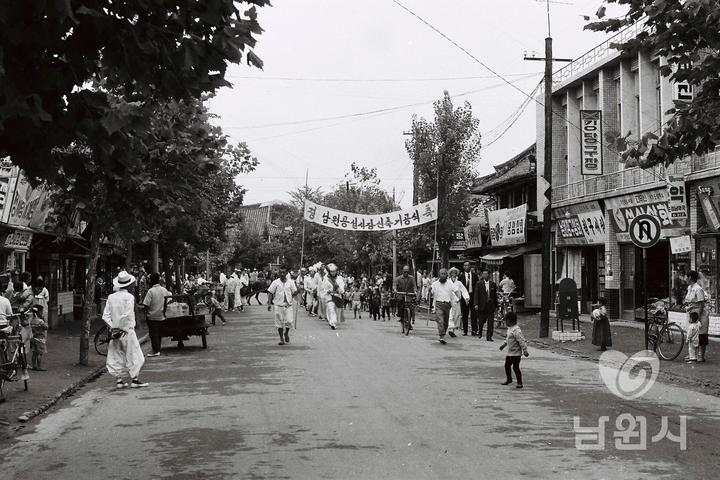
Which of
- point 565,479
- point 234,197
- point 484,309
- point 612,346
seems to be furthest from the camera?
point 234,197

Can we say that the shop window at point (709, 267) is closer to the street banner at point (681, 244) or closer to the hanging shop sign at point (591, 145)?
the street banner at point (681, 244)

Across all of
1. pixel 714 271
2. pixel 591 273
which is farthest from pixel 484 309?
pixel 591 273

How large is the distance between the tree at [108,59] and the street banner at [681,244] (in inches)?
790

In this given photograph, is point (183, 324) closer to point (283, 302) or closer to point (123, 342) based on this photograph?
point (283, 302)

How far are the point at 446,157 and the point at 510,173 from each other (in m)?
3.42

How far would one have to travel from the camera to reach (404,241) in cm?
4672

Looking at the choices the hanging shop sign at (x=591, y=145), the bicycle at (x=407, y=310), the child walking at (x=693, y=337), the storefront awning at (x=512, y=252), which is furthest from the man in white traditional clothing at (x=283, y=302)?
the storefront awning at (x=512, y=252)

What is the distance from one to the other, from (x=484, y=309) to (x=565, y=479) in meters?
15.9

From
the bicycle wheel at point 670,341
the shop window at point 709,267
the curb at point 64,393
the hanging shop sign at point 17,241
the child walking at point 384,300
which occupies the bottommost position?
the curb at point 64,393

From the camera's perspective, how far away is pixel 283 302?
66.3ft

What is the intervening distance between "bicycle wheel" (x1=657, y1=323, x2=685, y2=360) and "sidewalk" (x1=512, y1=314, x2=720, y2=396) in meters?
0.21

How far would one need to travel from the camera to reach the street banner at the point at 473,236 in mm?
45425

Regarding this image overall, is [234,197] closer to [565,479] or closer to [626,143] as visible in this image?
[626,143]

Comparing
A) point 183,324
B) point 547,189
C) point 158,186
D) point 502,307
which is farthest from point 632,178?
point 158,186
